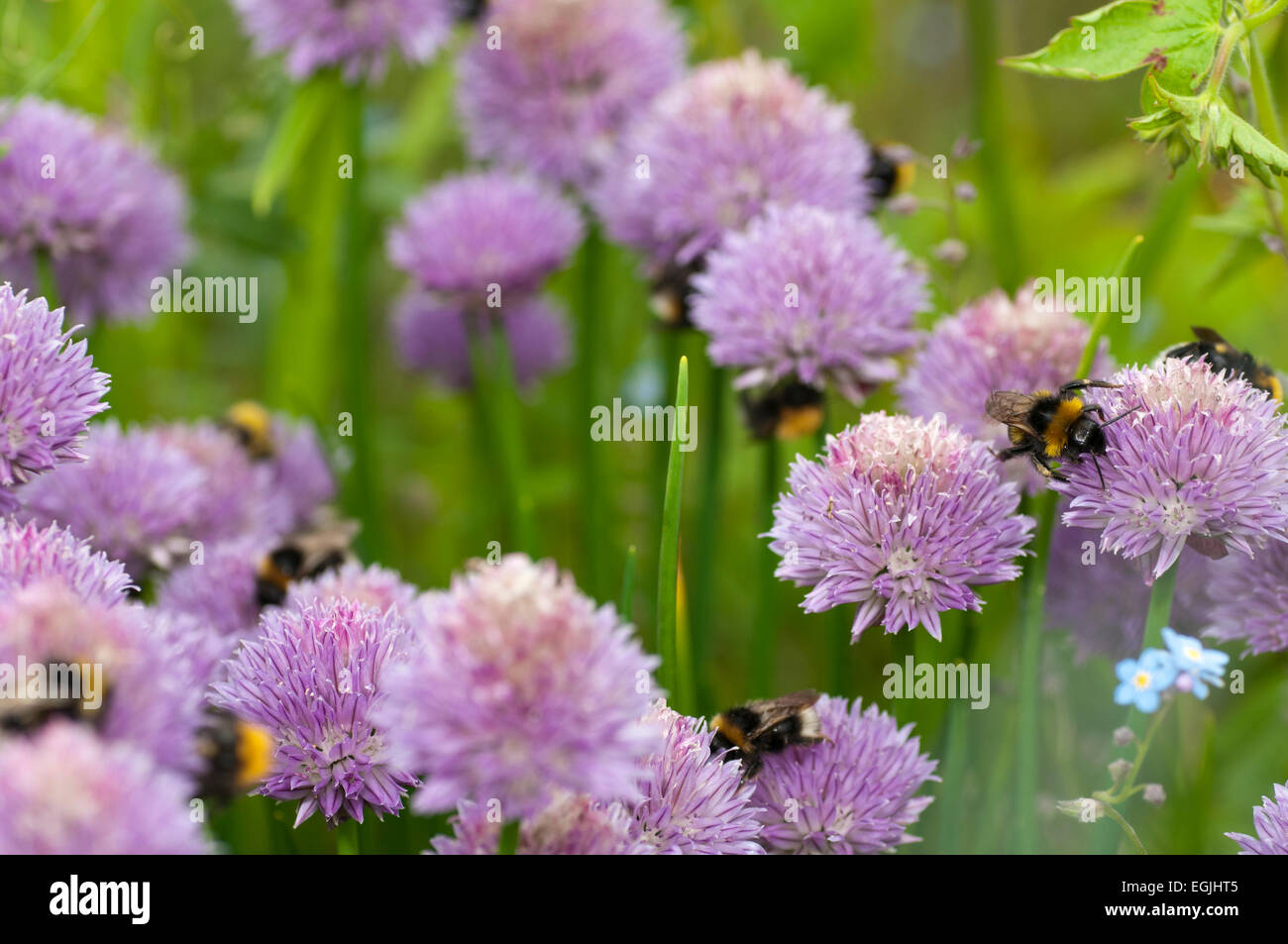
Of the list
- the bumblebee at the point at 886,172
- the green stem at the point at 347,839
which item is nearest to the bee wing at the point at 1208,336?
the bumblebee at the point at 886,172

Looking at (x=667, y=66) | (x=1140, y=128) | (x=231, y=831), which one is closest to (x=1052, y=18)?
(x=667, y=66)

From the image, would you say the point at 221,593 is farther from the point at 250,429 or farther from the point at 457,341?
the point at 457,341

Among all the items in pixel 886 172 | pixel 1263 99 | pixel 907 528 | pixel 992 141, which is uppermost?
pixel 992 141

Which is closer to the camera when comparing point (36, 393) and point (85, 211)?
point (36, 393)

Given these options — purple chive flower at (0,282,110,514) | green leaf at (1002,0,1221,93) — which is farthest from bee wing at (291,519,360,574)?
green leaf at (1002,0,1221,93)

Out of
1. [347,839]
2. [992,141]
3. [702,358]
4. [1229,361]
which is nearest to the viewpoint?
[347,839]

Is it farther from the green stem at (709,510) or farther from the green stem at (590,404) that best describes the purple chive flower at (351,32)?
the green stem at (709,510)

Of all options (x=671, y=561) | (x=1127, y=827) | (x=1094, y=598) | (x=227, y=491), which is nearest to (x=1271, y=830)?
(x=1127, y=827)
